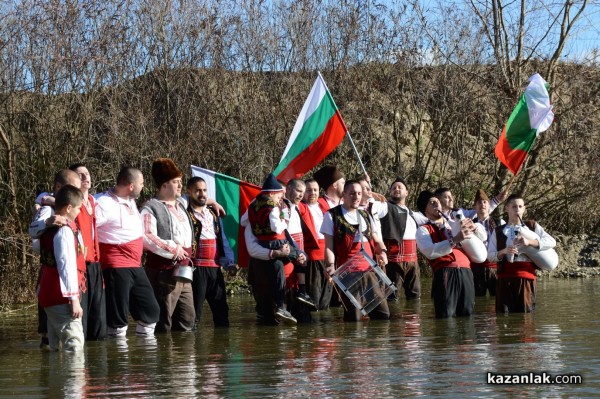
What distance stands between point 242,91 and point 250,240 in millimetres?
7671

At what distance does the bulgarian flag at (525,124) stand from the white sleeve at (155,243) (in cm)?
452

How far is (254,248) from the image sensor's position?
1219 cm

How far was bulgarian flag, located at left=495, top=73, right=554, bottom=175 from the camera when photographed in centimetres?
1384

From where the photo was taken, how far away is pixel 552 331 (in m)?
10.6

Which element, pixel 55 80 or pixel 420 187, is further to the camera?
pixel 420 187

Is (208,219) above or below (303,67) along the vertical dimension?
below

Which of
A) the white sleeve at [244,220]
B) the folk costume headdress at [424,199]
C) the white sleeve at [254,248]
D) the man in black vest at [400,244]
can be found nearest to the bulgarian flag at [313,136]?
the white sleeve at [244,220]

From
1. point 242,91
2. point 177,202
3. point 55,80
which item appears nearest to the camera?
point 177,202

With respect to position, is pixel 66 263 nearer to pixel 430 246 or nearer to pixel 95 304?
pixel 95 304

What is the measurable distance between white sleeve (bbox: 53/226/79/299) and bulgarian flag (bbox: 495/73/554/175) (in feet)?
20.1

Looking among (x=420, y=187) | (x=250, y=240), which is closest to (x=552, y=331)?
(x=250, y=240)

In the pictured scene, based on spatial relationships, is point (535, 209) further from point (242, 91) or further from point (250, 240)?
point (250, 240)

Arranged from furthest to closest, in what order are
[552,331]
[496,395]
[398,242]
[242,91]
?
[242,91], [398,242], [552,331], [496,395]

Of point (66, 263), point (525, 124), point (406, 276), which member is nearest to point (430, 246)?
point (525, 124)
